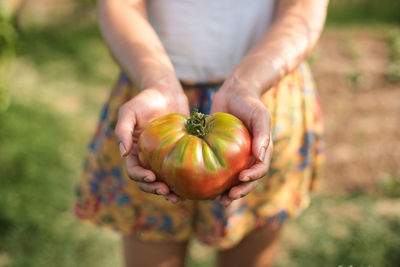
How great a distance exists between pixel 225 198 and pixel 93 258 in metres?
1.73

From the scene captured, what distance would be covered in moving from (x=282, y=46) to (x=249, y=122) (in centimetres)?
32

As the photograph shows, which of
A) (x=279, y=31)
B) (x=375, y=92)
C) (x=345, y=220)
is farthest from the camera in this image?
(x=375, y=92)

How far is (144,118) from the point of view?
136cm

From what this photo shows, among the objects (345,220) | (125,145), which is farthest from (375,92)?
(125,145)

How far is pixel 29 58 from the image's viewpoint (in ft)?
15.9

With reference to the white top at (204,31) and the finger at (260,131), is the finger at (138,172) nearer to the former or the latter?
the finger at (260,131)

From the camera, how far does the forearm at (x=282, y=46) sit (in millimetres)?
1435

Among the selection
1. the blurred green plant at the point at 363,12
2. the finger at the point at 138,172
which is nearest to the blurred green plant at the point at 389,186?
the finger at the point at 138,172

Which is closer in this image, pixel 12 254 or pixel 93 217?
pixel 93 217

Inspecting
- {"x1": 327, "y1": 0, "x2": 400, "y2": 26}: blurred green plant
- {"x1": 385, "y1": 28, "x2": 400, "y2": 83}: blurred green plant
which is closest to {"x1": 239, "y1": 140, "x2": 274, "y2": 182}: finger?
{"x1": 385, "y1": 28, "x2": 400, "y2": 83}: blurred green plant

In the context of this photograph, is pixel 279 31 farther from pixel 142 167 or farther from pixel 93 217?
pixel 93 217

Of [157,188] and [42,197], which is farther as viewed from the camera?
[42,197]

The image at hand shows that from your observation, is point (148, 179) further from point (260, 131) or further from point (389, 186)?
point (389, 186)

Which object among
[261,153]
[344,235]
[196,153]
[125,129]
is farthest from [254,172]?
[344,235]
